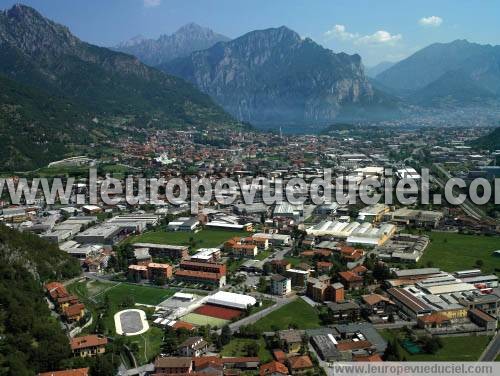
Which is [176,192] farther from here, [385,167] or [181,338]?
[181,338]

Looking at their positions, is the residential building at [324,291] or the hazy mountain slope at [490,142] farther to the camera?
the hazy mountain slope at [490,142]

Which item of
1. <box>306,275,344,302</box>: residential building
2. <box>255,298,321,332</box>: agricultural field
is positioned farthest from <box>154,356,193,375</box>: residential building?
<box>306,275,344,302</box>: residential building

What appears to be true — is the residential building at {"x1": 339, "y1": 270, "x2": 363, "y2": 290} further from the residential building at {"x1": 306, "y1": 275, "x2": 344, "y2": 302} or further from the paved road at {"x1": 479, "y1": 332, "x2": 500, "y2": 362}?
the paved road at {"x1": 479, "y1": 332, "x2": 500, "y2": 362}

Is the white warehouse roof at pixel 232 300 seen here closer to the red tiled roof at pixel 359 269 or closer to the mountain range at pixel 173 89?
the red tiled roof at pixel 359 269

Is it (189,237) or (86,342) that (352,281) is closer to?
(86,342)

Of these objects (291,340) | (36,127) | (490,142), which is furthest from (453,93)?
(291,340)

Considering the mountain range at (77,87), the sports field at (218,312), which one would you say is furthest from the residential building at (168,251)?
the mountain range at (77,87)
